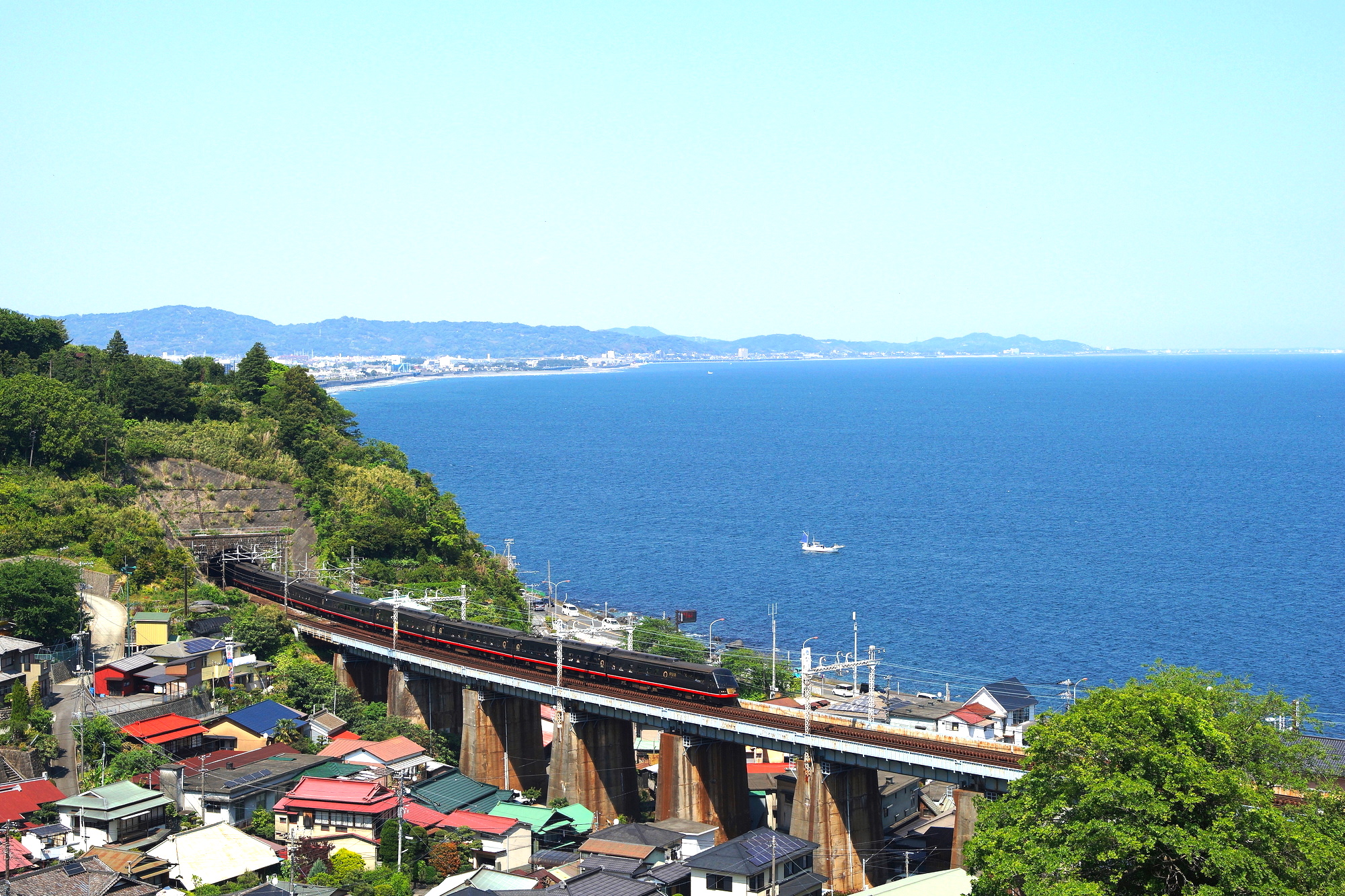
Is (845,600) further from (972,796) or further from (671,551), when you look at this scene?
(972,796)

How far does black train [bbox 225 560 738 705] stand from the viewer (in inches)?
2077

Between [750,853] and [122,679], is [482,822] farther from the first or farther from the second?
[122,679]

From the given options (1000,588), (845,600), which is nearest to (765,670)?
(845,600)

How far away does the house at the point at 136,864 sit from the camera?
130 feet

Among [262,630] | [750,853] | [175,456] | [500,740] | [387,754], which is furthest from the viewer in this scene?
[175,456]

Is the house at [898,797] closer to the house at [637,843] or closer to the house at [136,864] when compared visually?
the house at [637,843]

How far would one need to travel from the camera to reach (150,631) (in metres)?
61.4

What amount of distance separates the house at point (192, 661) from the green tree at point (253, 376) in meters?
51.4

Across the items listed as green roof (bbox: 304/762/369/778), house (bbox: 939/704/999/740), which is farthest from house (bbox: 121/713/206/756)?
house (bbox: 939/704/999/740)

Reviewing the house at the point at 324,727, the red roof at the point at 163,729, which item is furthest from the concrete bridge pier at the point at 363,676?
the red roof at the point at 163,729

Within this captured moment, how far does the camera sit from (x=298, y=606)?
2918 inches

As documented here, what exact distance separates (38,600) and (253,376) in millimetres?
57196

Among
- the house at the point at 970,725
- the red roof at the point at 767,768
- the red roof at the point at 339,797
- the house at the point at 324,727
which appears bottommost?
the red roof at the point at 767,768

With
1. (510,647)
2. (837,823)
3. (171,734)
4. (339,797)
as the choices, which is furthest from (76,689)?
(837,823)
